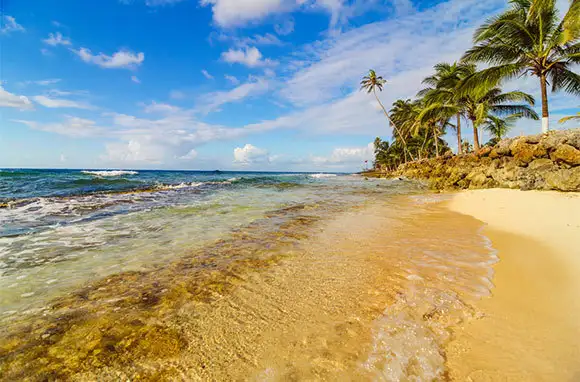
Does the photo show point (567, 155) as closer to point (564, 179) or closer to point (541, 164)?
point (541, 164)

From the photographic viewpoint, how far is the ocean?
2.00 m

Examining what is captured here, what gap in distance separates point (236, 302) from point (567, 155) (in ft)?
48.3

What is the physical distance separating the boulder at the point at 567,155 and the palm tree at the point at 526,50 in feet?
9.61

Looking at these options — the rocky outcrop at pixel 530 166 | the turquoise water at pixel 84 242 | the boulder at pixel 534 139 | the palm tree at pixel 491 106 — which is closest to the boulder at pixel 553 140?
the rocky outcrop at pixel 530 166

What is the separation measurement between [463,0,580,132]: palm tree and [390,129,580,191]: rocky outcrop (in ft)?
5.85

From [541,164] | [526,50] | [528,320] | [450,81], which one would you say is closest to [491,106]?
[450,81]

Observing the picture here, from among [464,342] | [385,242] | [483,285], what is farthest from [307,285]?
[385,242]

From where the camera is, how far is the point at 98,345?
2.23 meters

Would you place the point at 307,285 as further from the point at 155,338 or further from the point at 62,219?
the point at 62,219

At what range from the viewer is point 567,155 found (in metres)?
10.7

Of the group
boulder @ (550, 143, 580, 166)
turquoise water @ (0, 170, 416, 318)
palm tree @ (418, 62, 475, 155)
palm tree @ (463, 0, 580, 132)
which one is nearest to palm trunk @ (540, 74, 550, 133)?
palm tree @ (463, 0, 580, 132)

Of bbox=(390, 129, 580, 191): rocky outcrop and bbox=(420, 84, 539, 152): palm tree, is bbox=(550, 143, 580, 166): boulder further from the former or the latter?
bbox=(420, 84, 539, 152): palm tree

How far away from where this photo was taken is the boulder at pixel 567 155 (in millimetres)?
10398

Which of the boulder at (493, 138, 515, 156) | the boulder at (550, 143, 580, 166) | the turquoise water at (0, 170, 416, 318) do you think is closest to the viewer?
the turquoise water at (0, 170, 416, 318)
